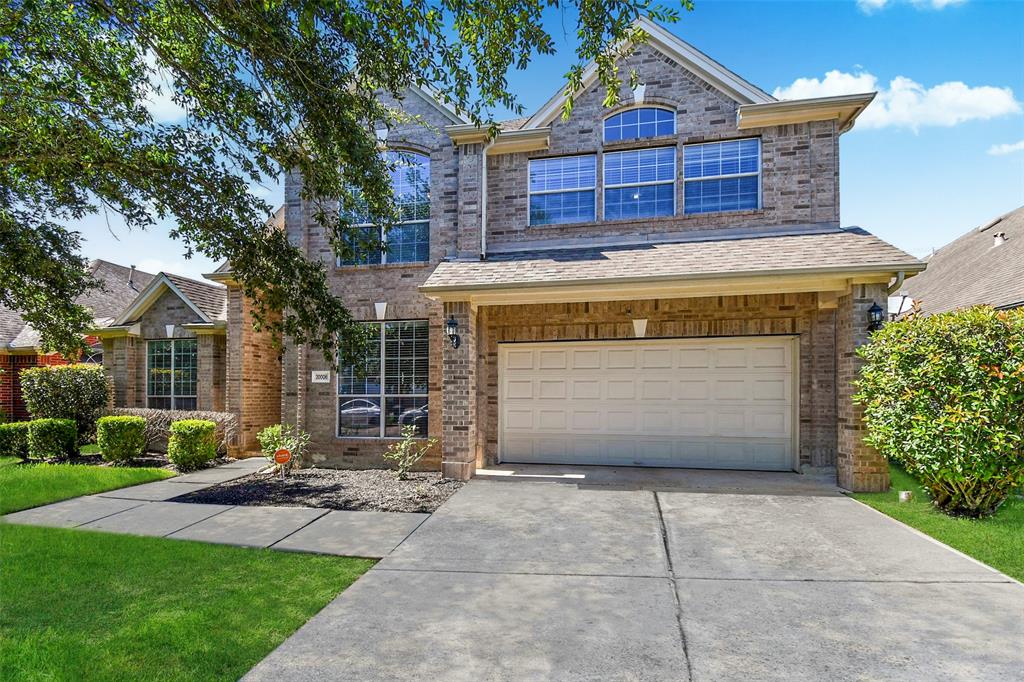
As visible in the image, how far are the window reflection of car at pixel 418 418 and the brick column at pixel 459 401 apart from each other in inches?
52.7

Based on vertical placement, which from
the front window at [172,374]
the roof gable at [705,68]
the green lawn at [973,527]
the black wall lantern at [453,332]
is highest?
the roof gable at [705,68]

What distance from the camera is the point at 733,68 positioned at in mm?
9414

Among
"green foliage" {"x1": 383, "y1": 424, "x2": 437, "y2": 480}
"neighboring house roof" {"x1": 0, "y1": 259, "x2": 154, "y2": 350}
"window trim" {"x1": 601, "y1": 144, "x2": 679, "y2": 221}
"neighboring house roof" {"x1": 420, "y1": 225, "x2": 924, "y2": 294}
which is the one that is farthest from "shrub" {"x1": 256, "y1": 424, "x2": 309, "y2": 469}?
"neighboring house roof" {"x1": 0, "y1": 259, "x2": 154, "y2": 350}

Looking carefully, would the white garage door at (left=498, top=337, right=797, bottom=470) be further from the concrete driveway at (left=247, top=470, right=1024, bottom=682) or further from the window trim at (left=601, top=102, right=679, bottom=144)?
the window trim at (left=601, top=102, right=679, bottom=144)

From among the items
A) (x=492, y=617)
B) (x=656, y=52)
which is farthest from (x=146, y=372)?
(x=656, y=52)

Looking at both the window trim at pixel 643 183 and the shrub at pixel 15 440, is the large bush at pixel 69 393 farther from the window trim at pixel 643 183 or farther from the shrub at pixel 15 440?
the window trim at pixel 643 183

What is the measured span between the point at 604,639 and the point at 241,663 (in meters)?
2.40

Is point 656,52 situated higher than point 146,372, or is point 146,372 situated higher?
point 656,52

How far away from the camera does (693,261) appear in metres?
8.33

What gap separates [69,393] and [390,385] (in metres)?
8.89

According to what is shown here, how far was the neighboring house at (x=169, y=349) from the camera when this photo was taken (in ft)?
42.2

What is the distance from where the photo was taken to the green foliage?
921 cm

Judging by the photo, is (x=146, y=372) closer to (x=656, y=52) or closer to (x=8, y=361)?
(x=8, y=361)

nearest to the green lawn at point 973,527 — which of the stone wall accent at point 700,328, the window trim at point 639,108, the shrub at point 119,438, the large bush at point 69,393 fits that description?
the stone wall accent at point 700,328
